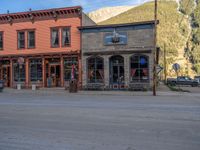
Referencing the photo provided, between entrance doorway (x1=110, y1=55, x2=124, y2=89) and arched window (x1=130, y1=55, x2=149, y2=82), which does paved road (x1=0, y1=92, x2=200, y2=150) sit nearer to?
arched window (x1=130, y1=55, x2=149, y2=82)

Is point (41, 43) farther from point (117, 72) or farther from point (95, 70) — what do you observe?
point (117, 72)

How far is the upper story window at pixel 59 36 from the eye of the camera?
3366 centimetres

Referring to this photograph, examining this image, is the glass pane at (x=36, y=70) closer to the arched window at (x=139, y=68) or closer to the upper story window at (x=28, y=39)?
the upper story window at (x=28, y=39)

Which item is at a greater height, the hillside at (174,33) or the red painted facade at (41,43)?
the hillside at (174,33)

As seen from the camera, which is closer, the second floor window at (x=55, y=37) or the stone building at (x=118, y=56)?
the stone building at (x=118, y=56)

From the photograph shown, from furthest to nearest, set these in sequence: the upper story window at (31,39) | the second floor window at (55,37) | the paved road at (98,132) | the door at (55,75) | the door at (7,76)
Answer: the door at (7,76)
the upper story window at (31,39)
the door at (55,75)
the second floor window at (55,37)
the paved road at (98,132)

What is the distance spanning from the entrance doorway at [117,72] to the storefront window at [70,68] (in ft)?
12.9

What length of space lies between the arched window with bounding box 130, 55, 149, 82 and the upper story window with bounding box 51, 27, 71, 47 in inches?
291

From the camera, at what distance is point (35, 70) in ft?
115

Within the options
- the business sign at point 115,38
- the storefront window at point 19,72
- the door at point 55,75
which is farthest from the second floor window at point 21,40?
the business sign at point 115,38

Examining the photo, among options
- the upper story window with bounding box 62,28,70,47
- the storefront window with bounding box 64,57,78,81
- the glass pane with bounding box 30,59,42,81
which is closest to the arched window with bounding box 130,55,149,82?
the storefront window with bounding box 64,57,78,81

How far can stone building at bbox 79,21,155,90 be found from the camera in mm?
30344

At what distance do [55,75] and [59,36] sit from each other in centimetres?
420

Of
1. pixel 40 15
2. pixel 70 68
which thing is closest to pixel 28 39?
pixel 40 15
